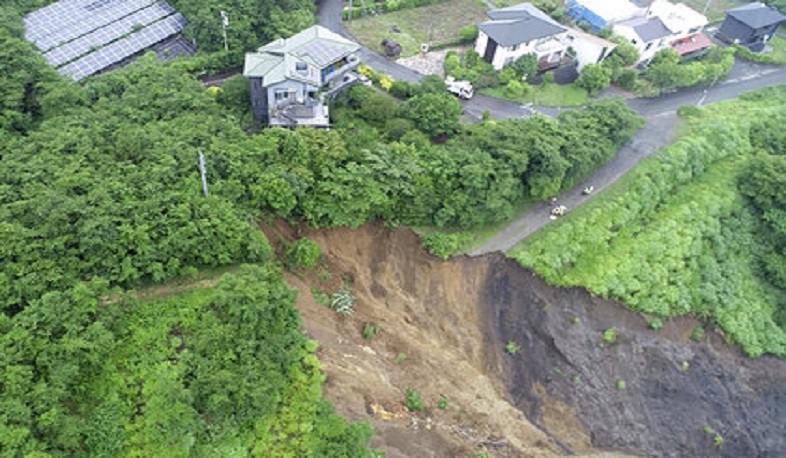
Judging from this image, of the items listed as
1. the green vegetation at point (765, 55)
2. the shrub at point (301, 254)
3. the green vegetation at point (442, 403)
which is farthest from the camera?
the green vegetation at point (765, 55)

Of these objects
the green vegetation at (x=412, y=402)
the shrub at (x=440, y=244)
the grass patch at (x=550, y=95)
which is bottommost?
the green vegetation at (x=412, y=402)

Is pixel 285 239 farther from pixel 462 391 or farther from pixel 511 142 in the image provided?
pixel 511 142

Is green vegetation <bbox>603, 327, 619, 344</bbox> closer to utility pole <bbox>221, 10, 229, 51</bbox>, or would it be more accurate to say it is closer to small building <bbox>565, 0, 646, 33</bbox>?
small building <bbox>565, 0, 646, 33</bbox>

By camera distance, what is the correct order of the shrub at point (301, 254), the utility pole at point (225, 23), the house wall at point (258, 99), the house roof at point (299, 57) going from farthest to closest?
the utility pole at point (225, 23), the house wall at point (258, 99), the house roof at point (299, 57), the shrub at point (301, 254)

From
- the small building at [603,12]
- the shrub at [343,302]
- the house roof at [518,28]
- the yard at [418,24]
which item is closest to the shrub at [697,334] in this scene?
the shrub at [343,302]

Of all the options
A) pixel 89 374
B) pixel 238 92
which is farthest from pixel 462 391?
pixel 238 92

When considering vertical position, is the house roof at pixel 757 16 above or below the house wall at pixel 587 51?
above

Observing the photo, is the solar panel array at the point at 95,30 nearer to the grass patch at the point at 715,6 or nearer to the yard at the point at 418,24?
the yard at the point at 418,24
